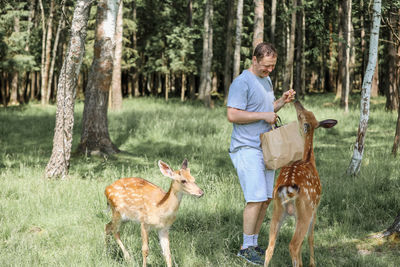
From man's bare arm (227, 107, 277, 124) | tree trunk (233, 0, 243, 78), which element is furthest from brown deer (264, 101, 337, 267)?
tree trunk (233, 0, 243, 78)

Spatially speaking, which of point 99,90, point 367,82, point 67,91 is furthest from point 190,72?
point 367,82

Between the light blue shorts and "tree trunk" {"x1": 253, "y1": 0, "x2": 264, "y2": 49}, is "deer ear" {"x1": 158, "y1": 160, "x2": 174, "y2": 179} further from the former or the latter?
"tree trunk" {"x1": 253, "y1": 0, "x2": 264, "y2": 49}

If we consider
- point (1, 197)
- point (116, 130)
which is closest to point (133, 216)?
point (1, 197)

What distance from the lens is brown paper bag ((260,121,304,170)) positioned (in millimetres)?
4547

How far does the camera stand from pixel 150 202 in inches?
174

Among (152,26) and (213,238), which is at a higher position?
(152,26)

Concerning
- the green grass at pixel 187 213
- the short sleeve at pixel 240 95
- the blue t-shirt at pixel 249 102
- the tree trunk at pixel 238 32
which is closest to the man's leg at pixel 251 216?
the green grass at pixel 187 213

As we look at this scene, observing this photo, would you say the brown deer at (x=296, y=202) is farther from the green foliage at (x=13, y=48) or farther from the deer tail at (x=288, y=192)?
the green foliage at (x=13, y=48)

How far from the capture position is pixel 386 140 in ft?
43.4

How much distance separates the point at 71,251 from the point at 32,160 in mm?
5942

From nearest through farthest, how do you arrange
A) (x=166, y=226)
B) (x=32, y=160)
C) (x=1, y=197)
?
(x=166, y=226), (x=1, y=197), (x=32, y=160)

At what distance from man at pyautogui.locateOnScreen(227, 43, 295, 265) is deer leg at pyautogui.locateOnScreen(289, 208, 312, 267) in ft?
1.60

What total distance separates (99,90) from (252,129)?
286 inches

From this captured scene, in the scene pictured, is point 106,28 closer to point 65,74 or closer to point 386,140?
point 65,74
